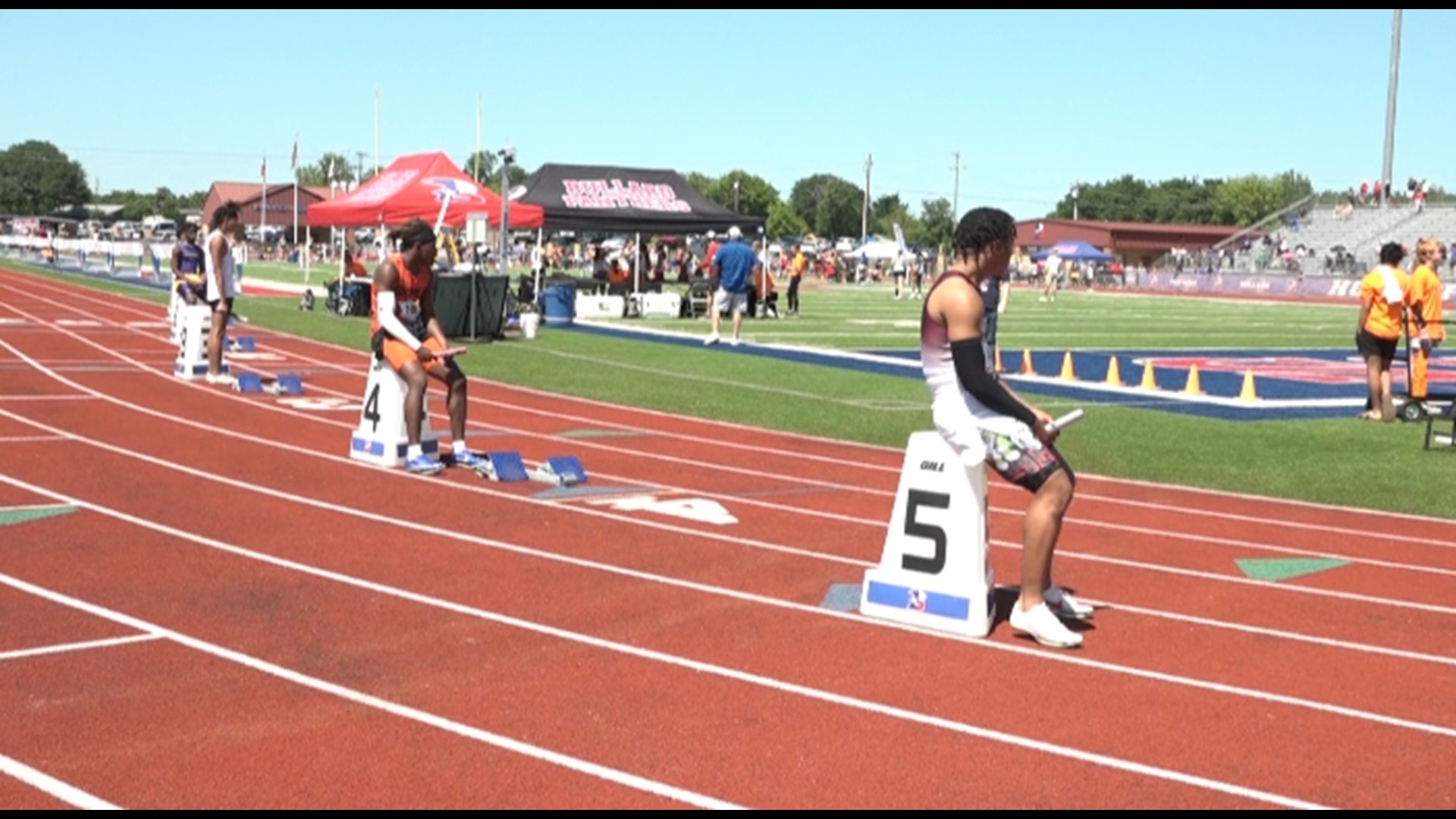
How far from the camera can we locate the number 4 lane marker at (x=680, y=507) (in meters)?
9.74

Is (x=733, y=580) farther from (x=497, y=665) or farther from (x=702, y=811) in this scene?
(x=702, y=811)

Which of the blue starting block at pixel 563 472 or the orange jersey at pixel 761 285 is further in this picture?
the orange jersey at pixel 761 285

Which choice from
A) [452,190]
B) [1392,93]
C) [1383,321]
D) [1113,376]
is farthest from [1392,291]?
[1392,93]

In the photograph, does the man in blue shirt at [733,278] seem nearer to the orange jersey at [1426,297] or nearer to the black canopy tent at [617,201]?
the black canopy tent at [617,201]

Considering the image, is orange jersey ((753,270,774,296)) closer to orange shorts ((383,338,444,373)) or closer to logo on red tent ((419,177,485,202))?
logo on red tent ((419,177,485,202))

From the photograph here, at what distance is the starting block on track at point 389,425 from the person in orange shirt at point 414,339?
10cm

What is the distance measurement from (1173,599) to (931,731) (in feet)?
8.82

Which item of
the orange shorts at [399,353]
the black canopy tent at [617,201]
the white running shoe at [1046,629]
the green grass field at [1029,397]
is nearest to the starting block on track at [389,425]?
the orange shorts at [399,353]

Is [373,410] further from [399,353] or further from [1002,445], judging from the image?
[1002,445]

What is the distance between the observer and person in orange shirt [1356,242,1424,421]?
619 inches

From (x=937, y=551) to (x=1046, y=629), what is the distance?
605 mm

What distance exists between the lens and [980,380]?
267 inches

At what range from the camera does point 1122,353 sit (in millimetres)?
25625

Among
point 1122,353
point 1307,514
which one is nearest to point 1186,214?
point 1122,353
